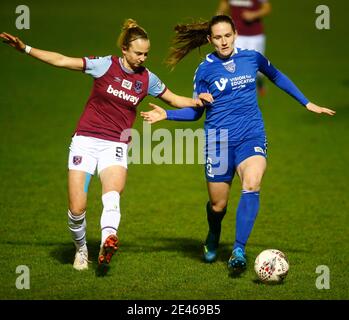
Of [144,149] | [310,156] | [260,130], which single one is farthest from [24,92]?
[260,130]

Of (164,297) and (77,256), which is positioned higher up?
(77,256)

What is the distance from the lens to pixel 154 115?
28.6 feet

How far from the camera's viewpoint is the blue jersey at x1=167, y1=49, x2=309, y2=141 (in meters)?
8.87

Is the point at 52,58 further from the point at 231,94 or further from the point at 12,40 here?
the point at 231,94

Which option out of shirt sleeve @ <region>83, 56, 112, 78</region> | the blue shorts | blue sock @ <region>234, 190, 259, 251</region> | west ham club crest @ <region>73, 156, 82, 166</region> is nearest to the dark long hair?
shirt sleeve @ <region>83, 56, 112, 78</region>

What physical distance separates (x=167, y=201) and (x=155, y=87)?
136 inches

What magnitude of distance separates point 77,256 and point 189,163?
246 inches

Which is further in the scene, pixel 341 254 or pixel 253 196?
pixel 341 254

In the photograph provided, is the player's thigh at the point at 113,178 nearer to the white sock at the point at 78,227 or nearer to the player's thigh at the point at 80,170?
the player's thigh at the point at 80,170

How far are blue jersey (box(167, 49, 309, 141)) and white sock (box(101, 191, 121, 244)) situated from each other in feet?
3.32

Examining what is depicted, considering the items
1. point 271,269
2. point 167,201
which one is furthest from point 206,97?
point 167,201

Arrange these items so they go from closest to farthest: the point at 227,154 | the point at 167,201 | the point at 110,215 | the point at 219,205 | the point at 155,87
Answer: the point at 110,215
the point at 227,154
the point at 155,87
the point at 219,205
the point at 167,201

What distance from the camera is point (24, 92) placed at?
20.3m

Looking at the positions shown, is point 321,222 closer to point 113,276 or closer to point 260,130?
A: point 260,130
